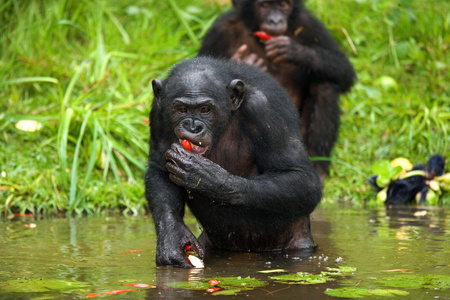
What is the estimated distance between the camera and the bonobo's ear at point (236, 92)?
17.2ft

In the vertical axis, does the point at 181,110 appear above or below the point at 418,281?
above

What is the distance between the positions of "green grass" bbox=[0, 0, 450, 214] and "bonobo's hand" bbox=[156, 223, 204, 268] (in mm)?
3043

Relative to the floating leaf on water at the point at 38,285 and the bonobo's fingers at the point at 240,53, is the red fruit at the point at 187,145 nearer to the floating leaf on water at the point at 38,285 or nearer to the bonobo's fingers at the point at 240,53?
the floating leaf on water at the point at 38,285

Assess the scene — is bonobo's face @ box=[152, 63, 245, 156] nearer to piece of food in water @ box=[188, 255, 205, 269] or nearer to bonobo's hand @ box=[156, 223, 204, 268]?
bonobo's hand @ box=[156, 223, 204, 268]

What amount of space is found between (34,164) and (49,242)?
290 cm

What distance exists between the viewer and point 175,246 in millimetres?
4945

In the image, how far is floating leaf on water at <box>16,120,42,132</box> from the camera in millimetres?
8984

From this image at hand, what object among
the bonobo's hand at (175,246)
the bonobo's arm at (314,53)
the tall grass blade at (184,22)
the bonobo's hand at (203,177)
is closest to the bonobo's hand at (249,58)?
the bonobo's arm at (314,53)

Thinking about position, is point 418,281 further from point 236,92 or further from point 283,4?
point 283,4

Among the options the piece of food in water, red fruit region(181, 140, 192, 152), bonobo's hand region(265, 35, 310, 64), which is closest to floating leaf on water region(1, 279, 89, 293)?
the piece of food in water

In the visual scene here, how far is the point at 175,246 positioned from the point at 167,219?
255mm

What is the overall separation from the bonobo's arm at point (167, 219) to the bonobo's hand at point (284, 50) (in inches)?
149

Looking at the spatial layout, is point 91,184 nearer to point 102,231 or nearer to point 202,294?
point 102,231

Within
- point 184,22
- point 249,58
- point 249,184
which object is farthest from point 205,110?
point 184,22
